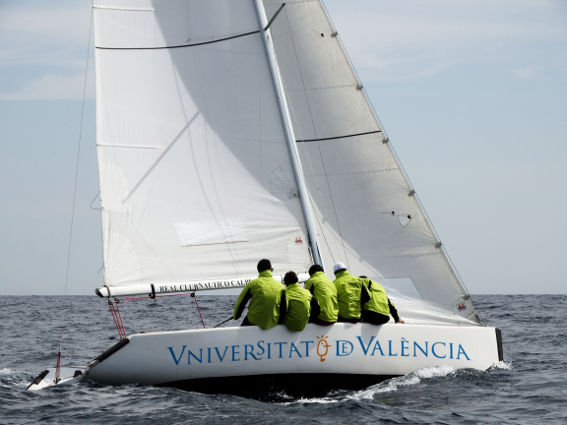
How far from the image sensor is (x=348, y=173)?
1172cm

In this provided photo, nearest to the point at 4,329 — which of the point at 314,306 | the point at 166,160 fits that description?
the point at 166,160

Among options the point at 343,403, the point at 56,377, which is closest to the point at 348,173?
the point at 343,403

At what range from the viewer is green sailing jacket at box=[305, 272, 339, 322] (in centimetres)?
943

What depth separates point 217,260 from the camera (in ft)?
35.1

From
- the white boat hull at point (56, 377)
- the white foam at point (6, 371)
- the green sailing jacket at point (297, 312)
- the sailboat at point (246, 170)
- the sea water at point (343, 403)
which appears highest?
the sailboat at point (246, 170)

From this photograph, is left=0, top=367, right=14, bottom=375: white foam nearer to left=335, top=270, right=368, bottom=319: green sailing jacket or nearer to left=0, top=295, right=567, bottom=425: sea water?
left=0, top=295, right=567, bottom=425: sea water

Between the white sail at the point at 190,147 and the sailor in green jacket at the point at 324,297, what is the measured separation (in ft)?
3.61

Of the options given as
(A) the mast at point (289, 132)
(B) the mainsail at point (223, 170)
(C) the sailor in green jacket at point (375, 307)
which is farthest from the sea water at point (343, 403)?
(A) the mast at point (289, 132)

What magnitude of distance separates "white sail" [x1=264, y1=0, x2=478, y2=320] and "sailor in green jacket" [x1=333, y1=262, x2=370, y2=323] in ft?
5.15

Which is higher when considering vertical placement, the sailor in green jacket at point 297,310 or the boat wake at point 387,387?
the sailor in green jacket at point 297,310

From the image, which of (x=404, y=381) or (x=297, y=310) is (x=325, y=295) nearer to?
(x=297, y=310)

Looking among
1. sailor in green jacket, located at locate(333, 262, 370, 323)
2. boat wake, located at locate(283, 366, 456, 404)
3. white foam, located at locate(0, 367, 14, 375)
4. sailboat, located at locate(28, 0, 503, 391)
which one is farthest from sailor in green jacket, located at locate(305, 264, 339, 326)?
white foam, located at locate(0, 367, 14, 375)

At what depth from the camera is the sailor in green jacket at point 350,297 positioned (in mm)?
9719

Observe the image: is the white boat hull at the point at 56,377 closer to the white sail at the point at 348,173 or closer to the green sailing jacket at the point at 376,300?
the green sailing jacket at the point at 376,300
